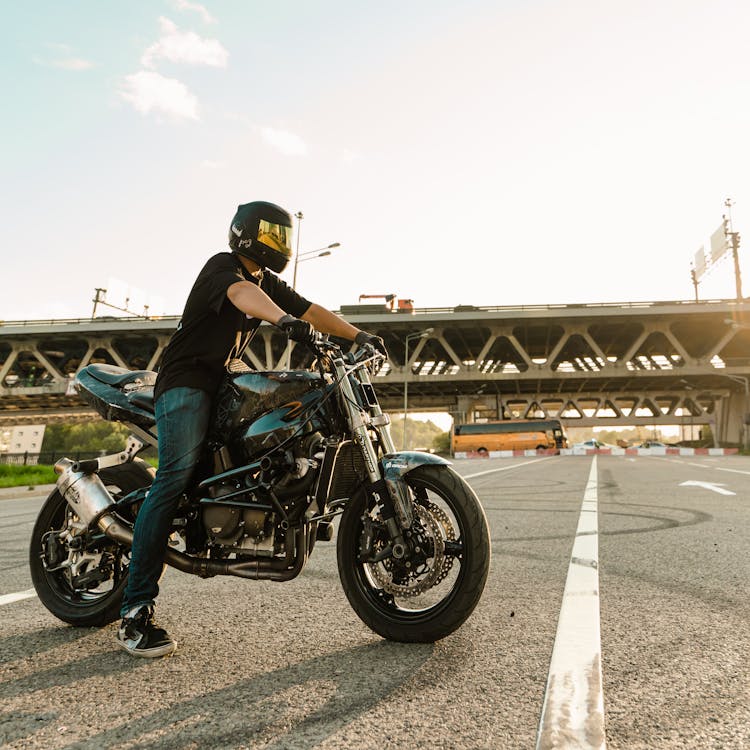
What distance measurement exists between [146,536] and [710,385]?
72.5m

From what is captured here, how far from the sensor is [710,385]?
212 ft

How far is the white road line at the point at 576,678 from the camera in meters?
1.53

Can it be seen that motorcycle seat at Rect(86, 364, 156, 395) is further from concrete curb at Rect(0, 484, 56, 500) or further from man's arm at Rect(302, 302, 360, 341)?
concrete curb at Rect(0, 484, 56, 500)

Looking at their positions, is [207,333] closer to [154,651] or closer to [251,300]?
[251,300]

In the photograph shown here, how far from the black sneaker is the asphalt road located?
0.06 meters

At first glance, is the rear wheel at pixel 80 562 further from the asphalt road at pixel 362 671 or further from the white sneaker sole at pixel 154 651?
the white sneaker sole at pixel 154 651

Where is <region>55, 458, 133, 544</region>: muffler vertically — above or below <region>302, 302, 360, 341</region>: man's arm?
below

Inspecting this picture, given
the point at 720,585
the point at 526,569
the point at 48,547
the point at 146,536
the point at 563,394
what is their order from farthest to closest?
the point at 563,394 < the point at 526,569 < the point at 720,585 < the point at 48,547 < the point at 146,536

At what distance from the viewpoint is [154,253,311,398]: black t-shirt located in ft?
8.93

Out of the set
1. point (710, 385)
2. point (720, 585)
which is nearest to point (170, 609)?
point (720, 585)

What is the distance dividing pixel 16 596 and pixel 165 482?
155 cm

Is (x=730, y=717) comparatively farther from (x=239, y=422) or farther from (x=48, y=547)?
(x=48, y=547)

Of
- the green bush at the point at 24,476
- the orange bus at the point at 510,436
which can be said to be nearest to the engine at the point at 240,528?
the green bush at the point at 24,476

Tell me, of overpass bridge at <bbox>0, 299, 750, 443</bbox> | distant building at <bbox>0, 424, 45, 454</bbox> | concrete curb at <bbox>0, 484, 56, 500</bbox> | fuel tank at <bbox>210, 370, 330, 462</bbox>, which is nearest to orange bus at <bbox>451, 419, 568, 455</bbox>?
overpass bridge at <bbox>0, 299, 750, 443</bbox>
